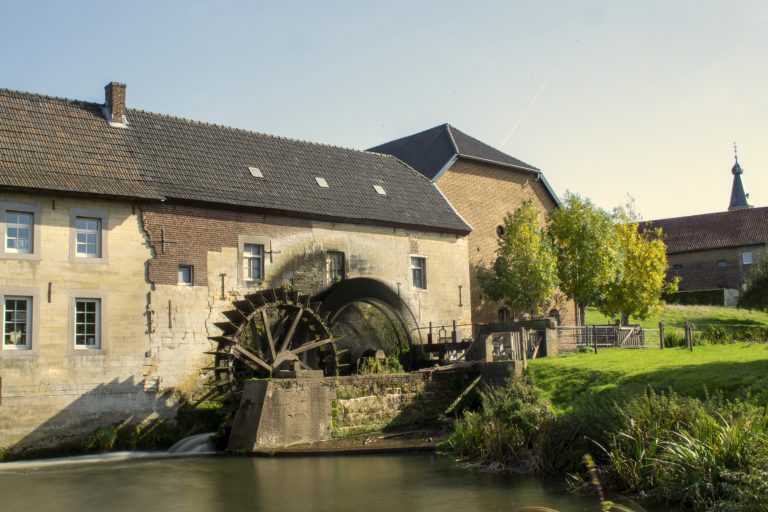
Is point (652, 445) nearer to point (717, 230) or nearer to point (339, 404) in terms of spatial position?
point (339, 404)

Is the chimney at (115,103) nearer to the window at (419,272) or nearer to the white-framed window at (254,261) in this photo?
the white-framed window at (254,261)

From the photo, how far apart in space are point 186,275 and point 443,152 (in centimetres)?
1188

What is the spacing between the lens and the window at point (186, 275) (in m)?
19.4

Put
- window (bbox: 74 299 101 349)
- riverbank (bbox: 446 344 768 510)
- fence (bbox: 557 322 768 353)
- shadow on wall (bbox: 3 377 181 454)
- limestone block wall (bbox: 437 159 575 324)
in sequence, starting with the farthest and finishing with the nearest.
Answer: limestone block wall (bbox: 437 159 575 324)
fence (bbox: 557 322 768 353)
window (bbox: 74 299 101 349)
shadow on wall (bbox: 3 377 181 454)
riverbank (bbox: 446 344 768 510)

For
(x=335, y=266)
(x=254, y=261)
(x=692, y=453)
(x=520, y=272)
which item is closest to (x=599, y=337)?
(x=520, y=272)

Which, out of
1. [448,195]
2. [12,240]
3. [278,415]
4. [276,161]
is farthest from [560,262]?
[12,240]

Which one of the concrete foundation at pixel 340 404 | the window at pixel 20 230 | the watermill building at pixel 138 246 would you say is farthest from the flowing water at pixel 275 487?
the window at pixel 20 230

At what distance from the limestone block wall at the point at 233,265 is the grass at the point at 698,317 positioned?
546 inches

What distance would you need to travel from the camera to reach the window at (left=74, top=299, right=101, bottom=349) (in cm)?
1775

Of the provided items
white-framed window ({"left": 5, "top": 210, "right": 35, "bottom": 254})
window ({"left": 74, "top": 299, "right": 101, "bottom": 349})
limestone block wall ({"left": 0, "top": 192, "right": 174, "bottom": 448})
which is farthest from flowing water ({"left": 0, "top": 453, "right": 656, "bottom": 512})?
white-framed window ({"left": 5, "top": 210, "right": 35, "bottom": 254})

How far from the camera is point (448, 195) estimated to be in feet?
90.7

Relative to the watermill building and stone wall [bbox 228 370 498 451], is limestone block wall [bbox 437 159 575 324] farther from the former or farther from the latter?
stone wall [bbox 228 370 498 451]

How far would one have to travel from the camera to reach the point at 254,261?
68.5ft

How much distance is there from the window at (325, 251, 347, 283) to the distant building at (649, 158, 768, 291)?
1171 inches
